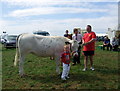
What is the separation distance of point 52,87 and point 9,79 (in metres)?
2.03

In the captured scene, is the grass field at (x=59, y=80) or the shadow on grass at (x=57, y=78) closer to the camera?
the grass field at (x=59, y=80)

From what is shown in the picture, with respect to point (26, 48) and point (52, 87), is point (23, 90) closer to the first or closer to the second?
point (52, 87)

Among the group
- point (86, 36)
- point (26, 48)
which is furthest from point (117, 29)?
point (26, 48)

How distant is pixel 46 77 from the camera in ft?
23.9

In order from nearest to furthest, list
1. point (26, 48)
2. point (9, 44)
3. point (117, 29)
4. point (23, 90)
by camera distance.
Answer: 1. point (23, 90)
2. point (26, 48)
3. point (9, 44)
4. point (117, 29)

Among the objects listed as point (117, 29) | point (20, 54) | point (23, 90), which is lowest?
point (23, 90)

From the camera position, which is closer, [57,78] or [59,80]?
[59,80]

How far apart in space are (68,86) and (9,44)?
1743cm

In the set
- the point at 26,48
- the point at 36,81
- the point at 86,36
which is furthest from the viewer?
the point at 86,36

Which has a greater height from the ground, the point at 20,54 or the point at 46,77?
the point at 20,54

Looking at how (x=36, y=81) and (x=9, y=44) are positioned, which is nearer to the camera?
(x=36, y=81)

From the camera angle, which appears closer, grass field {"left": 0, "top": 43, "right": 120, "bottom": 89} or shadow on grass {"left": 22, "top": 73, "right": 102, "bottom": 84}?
grass field {"left": 0, "top": 43, "right": 120, "bottom": 89}

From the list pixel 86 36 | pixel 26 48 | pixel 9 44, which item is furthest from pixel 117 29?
pixel 26 48

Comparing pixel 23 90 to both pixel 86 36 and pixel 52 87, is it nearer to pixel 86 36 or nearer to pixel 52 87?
pixel 52 87
